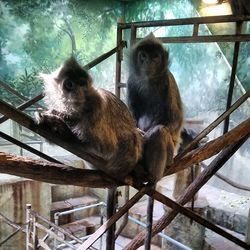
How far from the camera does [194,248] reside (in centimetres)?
368

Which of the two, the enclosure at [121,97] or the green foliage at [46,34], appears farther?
the green foliage at [46,34]

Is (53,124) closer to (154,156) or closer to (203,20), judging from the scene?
(154,156)

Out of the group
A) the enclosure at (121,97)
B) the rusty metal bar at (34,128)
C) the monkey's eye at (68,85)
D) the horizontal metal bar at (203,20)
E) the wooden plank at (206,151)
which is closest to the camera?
the rusty metal bar at (34,128)

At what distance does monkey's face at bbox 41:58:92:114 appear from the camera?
144 cm

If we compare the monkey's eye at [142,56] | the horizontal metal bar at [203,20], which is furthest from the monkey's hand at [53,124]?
the horizontal metal bar at [203,20]

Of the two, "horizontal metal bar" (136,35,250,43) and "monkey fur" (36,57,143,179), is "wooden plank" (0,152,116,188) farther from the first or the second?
"horizontal metal bar" (136,35,250,43)

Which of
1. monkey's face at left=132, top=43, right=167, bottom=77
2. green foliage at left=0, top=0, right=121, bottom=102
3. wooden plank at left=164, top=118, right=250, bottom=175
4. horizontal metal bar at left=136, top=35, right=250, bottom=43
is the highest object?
green foliage at left=0, top=0, right=121, bottom=102

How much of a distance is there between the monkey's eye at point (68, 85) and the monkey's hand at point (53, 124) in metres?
0.17

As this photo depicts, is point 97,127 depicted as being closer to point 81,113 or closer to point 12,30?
point 81,113

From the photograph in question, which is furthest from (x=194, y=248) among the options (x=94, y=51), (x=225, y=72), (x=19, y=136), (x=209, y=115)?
(x=94, y=51)

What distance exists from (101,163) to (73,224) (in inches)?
187

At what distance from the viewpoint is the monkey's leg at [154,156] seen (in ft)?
6.17

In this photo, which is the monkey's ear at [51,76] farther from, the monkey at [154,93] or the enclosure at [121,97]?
the enclosure at [121,97]

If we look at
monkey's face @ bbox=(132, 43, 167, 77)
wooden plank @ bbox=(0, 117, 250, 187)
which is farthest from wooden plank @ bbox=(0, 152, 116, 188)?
monkey's face @ bbox=(132, 43, 167, 77)
